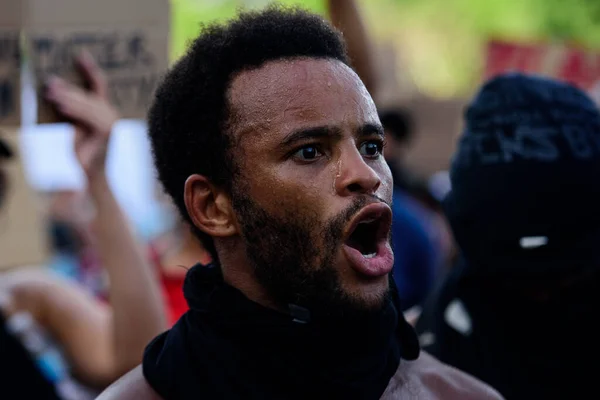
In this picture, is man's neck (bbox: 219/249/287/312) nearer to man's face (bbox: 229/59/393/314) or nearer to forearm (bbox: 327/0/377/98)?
man's face (bbox: 229/59/393/314)

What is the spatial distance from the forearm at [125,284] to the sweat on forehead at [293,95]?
1480 millimetres

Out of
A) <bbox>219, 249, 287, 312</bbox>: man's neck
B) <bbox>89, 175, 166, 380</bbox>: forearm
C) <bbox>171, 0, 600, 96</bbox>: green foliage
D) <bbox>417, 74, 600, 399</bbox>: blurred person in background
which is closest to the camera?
<bbox>219, 249, 287, 312</bbox>: man's neck

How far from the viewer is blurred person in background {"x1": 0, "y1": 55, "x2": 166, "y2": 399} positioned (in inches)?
130

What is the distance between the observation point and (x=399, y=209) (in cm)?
516

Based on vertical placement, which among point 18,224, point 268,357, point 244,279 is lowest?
point 18,224

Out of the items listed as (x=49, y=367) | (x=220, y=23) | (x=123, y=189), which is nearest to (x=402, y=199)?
(x=49, y=367)

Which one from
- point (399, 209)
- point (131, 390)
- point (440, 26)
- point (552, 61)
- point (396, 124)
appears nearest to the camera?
point (131, 390)

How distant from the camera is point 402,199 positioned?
559 cm

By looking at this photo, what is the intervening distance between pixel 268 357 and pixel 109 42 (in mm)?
1697

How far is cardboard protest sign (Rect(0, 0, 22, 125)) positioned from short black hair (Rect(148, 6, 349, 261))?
104cm

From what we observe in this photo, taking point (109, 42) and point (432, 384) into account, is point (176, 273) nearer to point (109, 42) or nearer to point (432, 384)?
point (109, 42)

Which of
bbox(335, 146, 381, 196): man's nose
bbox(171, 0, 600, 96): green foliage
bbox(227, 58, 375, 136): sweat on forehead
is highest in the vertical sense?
bbox(227, 58, 375, 136): sweat on forehead

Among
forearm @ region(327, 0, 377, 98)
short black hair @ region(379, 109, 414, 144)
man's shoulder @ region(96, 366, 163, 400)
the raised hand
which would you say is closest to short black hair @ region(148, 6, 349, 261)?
man's shoulder @ region(96, 366, 163, 400)

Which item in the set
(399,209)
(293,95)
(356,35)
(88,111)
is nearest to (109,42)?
(88,111)
